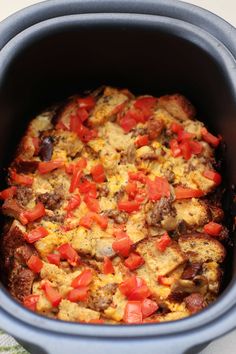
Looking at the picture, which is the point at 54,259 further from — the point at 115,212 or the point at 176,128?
the point at 176,128

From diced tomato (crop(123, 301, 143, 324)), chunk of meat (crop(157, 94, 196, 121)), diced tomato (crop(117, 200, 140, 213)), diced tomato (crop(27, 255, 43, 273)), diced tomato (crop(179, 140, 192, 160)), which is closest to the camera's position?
diced tomato (crop(123, 301, 143, 324))

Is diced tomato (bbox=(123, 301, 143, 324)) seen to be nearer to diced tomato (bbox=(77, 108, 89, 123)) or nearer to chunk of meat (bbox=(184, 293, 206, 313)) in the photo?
chunk of meat (bbox=(184, 293, 206, 313))

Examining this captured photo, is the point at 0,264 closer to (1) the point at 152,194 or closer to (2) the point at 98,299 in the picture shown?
(2) the point at 98,299

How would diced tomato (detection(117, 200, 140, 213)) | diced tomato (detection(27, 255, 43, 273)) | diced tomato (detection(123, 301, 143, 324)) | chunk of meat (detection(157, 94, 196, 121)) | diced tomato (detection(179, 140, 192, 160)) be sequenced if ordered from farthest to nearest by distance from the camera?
chunk of meat (detection(157, 94, 196, 121)) → diced tomato (detection(179, 140, 192, 160)) → diced tomato (detection(117, 200, 140, 213)) → diced tomato (detection(27, 255, 43, 273)) → diced tomato (detection(123, 301, 143, 324))

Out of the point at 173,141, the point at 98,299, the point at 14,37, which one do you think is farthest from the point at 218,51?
the point at 98,299

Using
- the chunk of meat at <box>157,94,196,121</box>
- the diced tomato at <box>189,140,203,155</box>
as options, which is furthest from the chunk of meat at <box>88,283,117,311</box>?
the chunk of meat at <box>157,94,196,121</box>

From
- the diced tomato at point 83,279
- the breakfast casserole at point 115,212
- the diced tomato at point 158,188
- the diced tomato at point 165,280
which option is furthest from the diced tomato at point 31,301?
the diced tomato at point 158,188

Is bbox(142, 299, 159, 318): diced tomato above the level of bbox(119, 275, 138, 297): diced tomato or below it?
below
